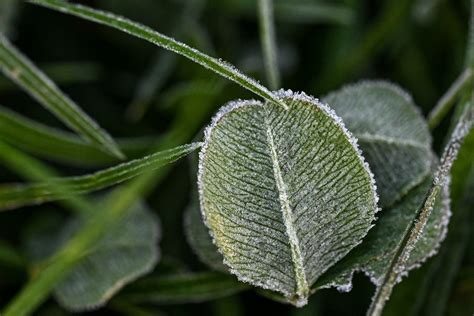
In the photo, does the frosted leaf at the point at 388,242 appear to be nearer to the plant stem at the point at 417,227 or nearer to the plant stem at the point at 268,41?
the plant stem at the point at 417,227

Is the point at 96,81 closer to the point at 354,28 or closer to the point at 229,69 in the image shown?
the point at 354,28

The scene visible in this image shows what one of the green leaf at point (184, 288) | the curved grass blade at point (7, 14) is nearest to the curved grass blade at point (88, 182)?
the green leaf at point (184, 288)

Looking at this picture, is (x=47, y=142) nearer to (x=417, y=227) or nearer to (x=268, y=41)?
(x=268, y=41)

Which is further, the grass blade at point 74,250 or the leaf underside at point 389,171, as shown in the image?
the grass blade at point 74,250

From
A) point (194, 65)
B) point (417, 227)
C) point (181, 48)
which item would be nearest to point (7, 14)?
point (194, 65)

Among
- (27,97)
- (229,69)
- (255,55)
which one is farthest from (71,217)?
(229,69)

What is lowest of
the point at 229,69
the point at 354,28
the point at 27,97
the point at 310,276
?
the point at 310,276

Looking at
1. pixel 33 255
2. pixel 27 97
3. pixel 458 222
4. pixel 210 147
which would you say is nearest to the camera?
pixel 210 147
